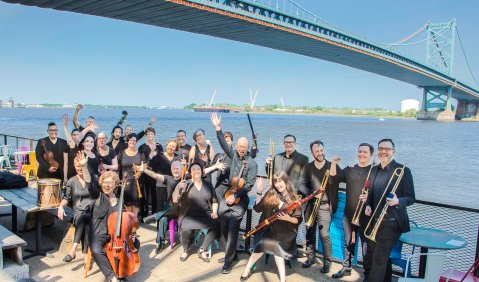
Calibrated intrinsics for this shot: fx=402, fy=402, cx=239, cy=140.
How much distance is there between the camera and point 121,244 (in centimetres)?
365

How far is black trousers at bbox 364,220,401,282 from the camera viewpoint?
3.45 m

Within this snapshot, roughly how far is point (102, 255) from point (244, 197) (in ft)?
5.19

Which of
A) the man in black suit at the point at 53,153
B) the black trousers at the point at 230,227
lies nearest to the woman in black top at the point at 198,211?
the black trousers at the point at 230,227

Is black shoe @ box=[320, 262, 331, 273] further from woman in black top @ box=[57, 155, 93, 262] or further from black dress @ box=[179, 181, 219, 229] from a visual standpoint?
woman in black top @ box=[57, 155, 93, 262]

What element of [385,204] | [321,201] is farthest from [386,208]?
[321,201]

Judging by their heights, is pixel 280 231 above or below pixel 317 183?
below

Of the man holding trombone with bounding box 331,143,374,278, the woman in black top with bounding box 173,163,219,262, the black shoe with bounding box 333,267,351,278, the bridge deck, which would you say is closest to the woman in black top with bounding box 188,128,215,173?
the woman in black top with bounding box 173,163,219,262

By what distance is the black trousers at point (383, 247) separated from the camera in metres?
3.45

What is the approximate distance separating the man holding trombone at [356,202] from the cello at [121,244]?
6.64 ft

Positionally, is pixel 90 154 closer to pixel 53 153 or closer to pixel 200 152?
pixel 53 153

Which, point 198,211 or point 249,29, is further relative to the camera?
point 249,29

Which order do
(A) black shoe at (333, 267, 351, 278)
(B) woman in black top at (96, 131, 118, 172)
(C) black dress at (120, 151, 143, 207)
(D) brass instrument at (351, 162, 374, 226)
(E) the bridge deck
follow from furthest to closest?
(E) the bridge deck, (B) woman in black top at (96, 131, 118, 172), (C) black dress at (120, 151, 143, 207), (A) black shoe at (333, 267, 351, 278), (D) brass instrument at (351, 162, 374, 226)

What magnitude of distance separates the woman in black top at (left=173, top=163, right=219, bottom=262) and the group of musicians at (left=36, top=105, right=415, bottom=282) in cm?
1

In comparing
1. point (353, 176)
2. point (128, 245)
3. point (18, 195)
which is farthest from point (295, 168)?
point (18, 195)
